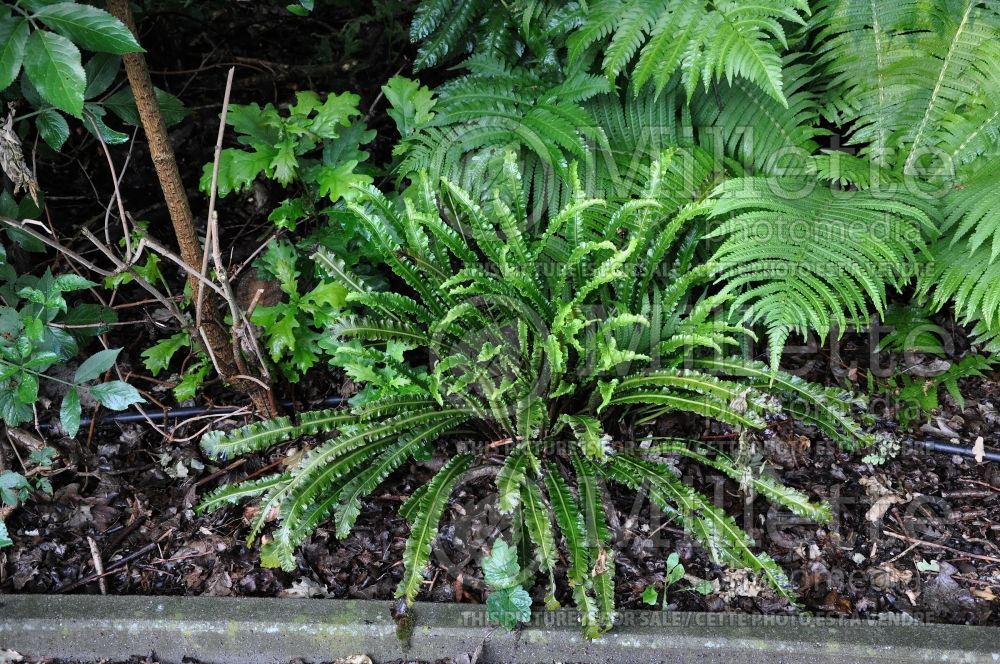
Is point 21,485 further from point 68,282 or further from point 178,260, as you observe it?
point 178,260

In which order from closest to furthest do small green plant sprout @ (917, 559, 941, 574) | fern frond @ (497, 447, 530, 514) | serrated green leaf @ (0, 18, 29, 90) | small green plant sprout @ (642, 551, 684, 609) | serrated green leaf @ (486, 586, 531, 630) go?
serrated green leaf @ (0, 18, 29, 90) < fern frond @ (497, 447, 530, 514) < serrated green leaf @ (486, 586, 531, 630) < small green plant sprout @ (642, 551, 684, 609) < small green plant sprout @ (917, 559, 941, 574)

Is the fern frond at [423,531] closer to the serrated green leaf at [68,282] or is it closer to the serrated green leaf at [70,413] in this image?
the serrated green leaf at [70,413]

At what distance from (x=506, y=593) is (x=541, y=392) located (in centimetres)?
57

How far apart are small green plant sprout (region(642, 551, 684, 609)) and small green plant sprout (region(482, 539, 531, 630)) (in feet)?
1.10

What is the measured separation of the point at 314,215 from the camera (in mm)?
2668

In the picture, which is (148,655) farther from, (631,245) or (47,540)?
(631,245)

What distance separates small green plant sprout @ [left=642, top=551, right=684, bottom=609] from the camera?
82.0 inches

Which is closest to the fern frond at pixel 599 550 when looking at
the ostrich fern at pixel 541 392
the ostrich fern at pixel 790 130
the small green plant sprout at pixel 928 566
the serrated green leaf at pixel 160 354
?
the ostrich fern at pixel 541 392

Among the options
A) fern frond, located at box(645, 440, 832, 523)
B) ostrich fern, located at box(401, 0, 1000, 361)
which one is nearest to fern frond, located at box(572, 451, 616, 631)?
fern frond, located at box(645, 440, 832, 523)

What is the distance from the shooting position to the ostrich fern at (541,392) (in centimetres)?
199

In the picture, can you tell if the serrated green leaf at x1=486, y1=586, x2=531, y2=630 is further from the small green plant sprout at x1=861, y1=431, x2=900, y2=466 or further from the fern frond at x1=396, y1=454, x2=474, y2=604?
the small green plant sprout at x1=861, y1=431, x2=900, y2=466

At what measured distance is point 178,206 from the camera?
2256 mm

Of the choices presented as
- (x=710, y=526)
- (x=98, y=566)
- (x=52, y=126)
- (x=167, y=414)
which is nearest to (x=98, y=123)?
(x=52, y=126)

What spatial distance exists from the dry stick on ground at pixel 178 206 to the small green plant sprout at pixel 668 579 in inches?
50.4
